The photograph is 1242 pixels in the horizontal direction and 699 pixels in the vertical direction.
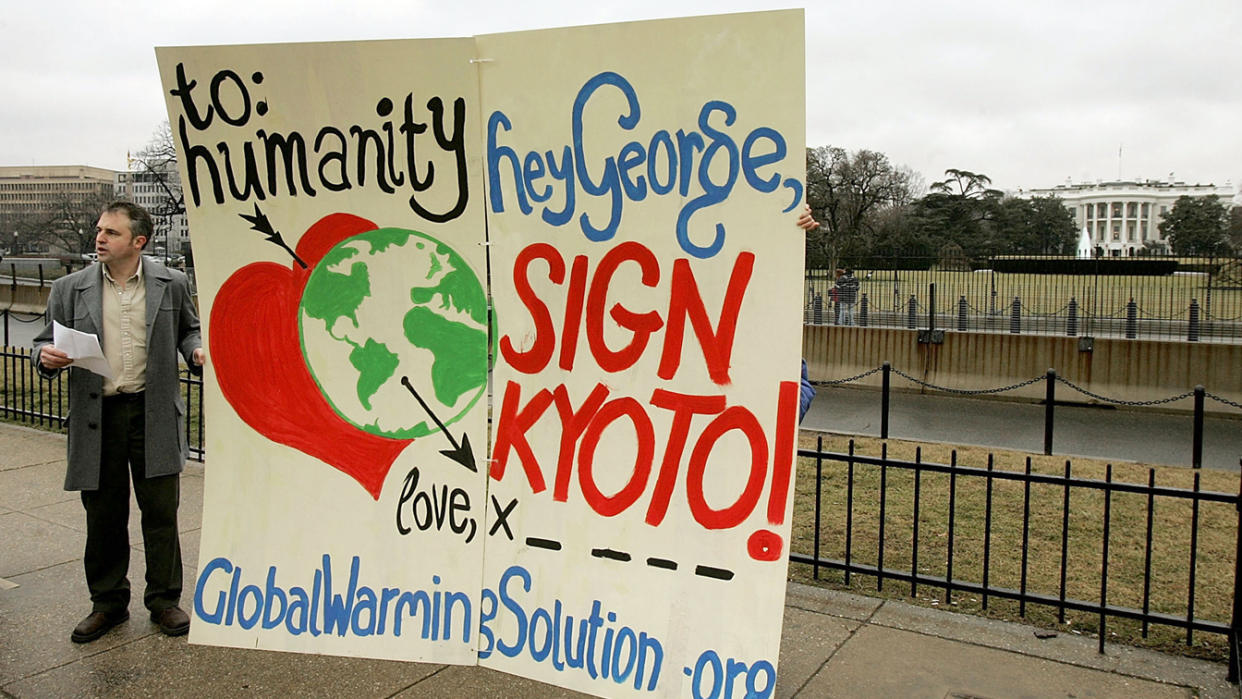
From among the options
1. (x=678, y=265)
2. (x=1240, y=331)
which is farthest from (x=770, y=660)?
(x=1240, y=331)

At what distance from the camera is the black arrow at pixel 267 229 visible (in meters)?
3.54

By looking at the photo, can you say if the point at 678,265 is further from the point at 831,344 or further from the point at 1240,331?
the point at 1240,331

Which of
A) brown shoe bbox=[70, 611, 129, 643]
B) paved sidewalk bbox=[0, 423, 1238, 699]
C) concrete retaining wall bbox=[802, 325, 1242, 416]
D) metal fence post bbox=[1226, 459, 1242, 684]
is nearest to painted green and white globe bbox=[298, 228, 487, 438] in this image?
paved sidewalk bbox=[0, 423, 1238, 699]

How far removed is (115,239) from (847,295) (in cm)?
1765

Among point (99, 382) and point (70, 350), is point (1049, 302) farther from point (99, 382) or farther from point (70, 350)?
point (70, 350)

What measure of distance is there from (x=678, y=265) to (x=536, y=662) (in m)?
1.43

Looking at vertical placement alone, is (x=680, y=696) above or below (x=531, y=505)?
below

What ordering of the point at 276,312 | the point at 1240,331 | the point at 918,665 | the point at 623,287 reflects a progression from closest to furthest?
the point at 623,287
the point at 276,312
the point at 918,665
the point at 1240,331

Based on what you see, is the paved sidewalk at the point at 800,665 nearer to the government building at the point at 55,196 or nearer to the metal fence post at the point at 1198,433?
the metal fence post at the point at 1198,433

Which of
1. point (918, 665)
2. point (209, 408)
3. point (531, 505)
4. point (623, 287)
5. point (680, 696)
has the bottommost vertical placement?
point (918, 665)

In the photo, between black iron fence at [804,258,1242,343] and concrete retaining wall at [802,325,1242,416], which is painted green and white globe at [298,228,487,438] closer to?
concrete retaining wall at [802,325,1242,416]

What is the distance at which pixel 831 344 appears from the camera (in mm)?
17906

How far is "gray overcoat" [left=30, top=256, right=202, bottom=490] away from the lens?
4129 millimetres

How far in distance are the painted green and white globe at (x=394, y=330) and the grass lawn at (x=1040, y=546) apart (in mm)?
2712
